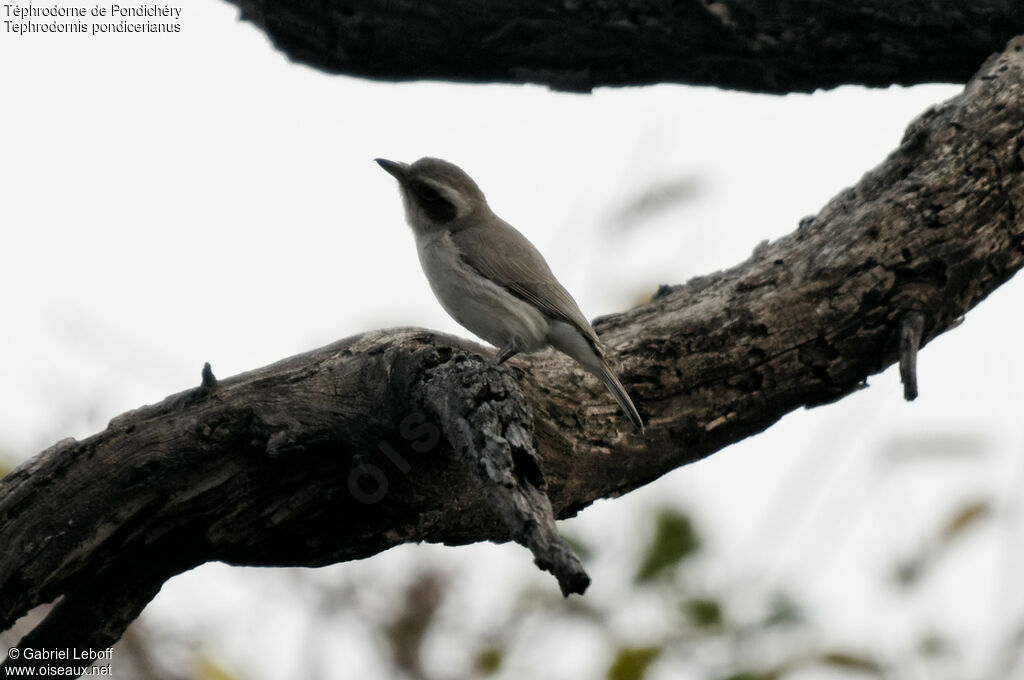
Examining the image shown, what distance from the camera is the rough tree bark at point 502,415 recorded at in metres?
4.62

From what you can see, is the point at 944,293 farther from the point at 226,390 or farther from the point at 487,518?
the point at 226,390

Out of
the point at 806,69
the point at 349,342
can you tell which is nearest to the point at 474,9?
the point at 806,69

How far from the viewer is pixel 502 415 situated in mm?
4281

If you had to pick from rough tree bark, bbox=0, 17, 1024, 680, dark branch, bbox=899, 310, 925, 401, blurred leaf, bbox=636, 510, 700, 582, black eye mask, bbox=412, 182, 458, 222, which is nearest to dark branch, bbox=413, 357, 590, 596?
rough tree bark, bbox=0, 17, 1024, 680

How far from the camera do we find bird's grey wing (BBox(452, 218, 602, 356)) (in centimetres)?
678

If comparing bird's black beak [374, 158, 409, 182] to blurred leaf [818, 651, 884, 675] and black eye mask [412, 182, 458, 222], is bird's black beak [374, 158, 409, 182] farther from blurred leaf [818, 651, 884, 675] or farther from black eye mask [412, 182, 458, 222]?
blurred leaf [818, 651, 884, 675]

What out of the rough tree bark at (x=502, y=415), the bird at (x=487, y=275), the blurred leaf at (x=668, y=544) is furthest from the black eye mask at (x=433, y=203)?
the blurred leaf at (x=668, y=544)

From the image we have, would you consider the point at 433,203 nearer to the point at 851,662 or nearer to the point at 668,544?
the point at 668,544

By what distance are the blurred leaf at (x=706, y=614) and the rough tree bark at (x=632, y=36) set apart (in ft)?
12.2

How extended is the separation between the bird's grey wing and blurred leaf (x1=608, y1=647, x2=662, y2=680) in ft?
7.78

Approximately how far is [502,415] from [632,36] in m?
3.56

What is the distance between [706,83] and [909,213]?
1.84m

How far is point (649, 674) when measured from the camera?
14.6 ft

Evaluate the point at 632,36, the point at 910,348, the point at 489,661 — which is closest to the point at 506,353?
the point at 489,661
